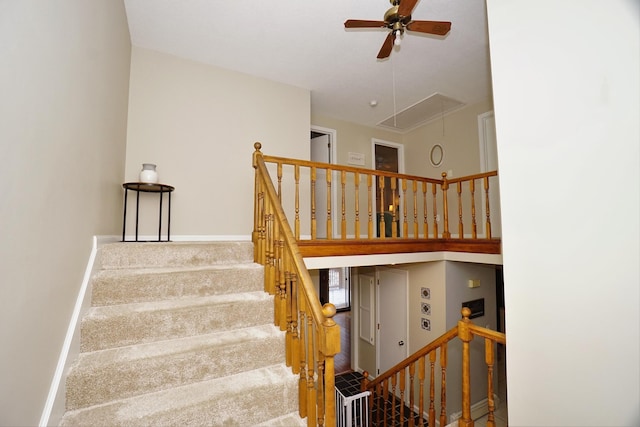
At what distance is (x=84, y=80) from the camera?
1.71 m

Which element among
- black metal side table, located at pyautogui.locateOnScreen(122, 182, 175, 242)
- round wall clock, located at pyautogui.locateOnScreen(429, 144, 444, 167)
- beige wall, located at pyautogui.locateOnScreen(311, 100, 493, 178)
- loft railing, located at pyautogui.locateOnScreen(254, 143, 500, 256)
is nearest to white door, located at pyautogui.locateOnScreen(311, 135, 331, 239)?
loft railing, located at pyautogui.locateOnScreen(254, 143, 500, 256)

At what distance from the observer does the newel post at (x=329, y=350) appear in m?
1.41

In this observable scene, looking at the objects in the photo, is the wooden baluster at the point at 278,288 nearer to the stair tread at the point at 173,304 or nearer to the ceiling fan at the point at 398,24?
the stair tread at the point at 173,304

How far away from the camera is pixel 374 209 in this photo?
5582 mm

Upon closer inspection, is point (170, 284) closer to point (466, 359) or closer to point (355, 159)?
point (466, 359)

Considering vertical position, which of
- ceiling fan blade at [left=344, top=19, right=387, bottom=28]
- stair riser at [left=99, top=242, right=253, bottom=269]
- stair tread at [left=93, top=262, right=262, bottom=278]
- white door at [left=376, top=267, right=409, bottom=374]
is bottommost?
white door at [left=376, top=267, right=409, bottom=374]

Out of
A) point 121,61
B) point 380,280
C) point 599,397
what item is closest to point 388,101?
point 380,280

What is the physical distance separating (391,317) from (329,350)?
4.00 m

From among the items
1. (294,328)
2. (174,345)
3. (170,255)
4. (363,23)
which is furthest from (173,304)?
(363,23)

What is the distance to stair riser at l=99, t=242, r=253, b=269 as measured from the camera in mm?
2158

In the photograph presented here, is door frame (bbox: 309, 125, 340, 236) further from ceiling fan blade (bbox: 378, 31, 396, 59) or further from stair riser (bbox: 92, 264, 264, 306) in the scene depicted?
stair riser (bbox: 92, 264, 264, 306)

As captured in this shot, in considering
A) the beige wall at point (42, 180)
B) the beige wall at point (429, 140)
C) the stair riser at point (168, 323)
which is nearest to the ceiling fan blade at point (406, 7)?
the beige wall at point (42, 180)

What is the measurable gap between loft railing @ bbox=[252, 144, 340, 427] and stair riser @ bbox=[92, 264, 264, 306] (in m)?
0.18

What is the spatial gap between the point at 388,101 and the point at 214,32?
284cm
